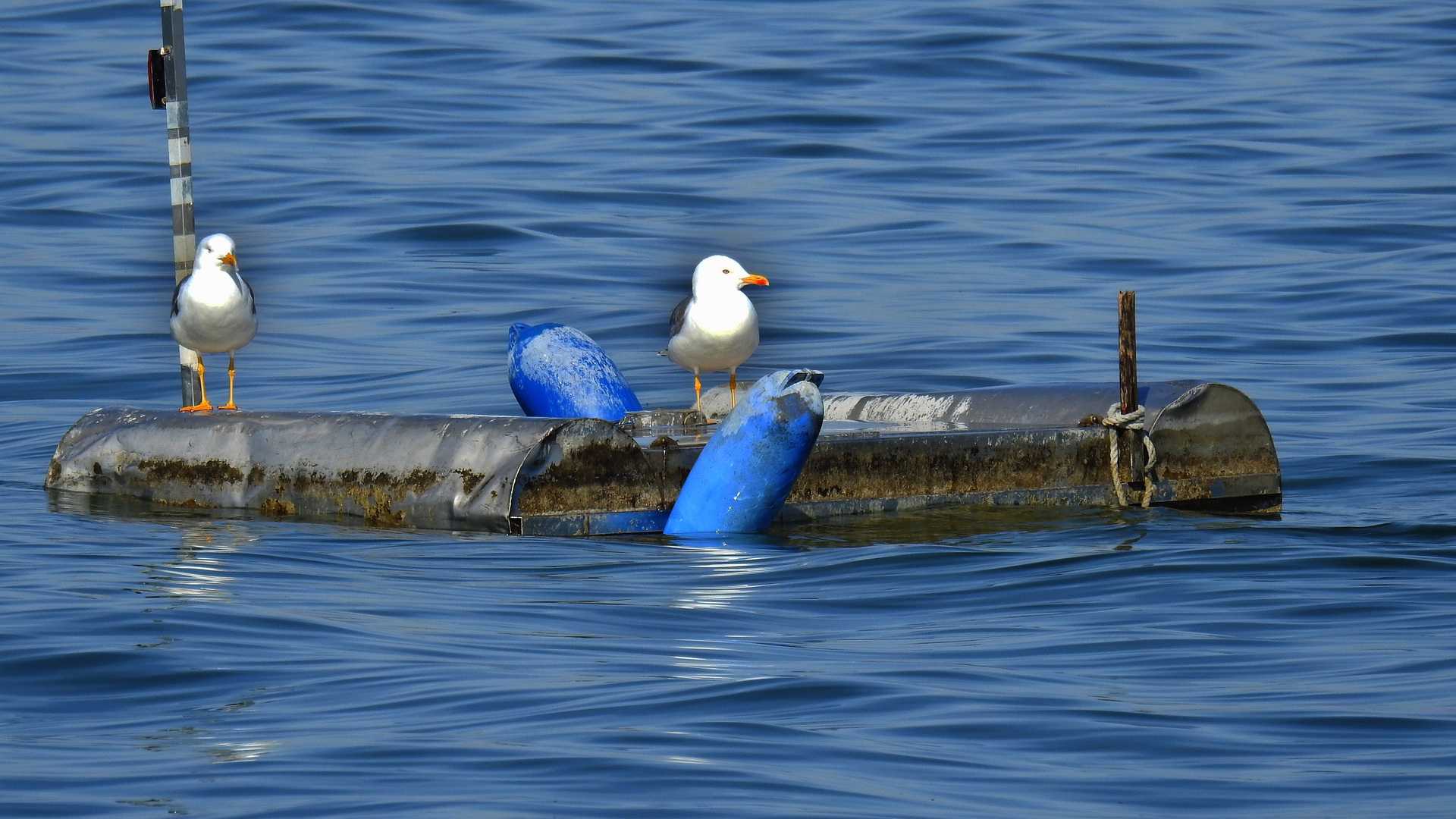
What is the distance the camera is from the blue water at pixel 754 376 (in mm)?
6758

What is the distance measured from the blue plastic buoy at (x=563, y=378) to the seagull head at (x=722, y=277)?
71.2 inches

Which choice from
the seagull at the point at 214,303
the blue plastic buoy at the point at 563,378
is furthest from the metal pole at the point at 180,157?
the blue plastic buoy at the point at 563,378

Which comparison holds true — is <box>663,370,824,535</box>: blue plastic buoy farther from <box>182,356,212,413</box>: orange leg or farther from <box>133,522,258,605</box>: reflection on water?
<box>182,356,212,413</box>: orange leg

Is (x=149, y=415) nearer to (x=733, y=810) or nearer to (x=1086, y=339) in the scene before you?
(x=733, y=810)

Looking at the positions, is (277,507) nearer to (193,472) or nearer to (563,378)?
(193,472)

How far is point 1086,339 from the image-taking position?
1962 centimetres

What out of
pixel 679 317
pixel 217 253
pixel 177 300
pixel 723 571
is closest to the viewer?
pixel 723 571

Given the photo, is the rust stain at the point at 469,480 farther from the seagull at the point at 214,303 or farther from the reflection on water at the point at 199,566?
the seagull at the point at 214,303

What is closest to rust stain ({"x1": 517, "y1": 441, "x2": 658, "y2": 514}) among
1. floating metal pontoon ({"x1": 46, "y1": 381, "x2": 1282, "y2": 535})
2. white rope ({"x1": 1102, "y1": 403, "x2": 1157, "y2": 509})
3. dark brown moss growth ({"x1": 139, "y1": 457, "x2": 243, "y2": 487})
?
floating metal pontoon ({"x1": 46, "y1": 381, "x2": 1282, "y2": 535})

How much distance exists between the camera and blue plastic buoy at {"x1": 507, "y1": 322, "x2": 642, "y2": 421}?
1378cm

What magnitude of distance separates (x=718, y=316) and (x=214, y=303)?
2.86 meters

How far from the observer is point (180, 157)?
13.7m

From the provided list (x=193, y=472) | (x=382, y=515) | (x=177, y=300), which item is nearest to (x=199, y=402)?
(x=177, y=300)

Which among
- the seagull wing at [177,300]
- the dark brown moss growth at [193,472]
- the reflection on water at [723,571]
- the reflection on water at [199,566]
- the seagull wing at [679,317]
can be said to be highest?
the seagull wing at [177,300]
